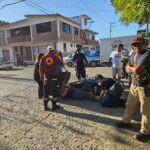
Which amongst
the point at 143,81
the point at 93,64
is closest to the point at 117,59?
the point at 143,81

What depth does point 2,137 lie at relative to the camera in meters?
4.47

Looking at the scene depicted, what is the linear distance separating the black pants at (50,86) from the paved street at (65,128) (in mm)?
524

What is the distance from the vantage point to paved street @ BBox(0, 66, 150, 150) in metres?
3.94

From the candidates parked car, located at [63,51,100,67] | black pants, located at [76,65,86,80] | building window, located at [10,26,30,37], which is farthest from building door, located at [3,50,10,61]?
black pants, located at [76,65,86,80]

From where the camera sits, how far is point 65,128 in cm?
473

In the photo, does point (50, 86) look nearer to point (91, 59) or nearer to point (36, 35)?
point (91, 59)

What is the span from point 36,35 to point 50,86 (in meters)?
25.7

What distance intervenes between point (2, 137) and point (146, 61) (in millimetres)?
3314

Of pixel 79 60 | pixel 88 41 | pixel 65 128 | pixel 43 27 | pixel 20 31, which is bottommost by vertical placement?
pixel 65 128

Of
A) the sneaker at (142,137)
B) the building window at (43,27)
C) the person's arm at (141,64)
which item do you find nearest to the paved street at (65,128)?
the sneaker at (142,137)

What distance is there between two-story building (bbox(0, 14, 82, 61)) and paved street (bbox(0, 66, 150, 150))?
23.5 meters

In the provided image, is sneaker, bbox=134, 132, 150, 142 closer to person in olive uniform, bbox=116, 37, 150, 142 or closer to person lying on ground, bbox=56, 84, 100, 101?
person in olive uniform, bbox=116, 37, 150, 142

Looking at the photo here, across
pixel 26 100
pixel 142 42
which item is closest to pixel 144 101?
pixel 142 42

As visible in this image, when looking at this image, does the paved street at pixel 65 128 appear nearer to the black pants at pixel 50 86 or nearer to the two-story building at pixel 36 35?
the black pants at pixel 50 86
